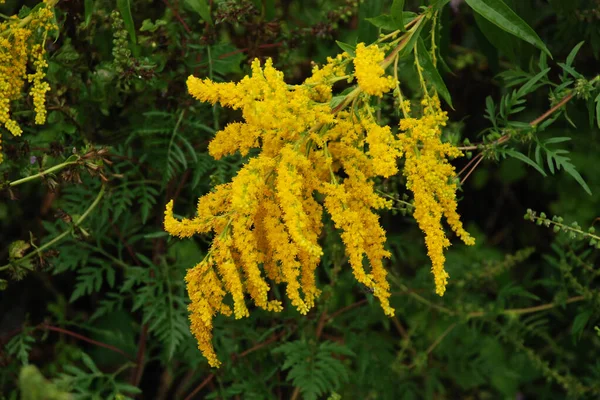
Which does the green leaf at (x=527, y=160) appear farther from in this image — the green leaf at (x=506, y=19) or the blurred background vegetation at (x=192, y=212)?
the green leaf at (x=506, y=19)

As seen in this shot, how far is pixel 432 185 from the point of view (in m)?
2.07

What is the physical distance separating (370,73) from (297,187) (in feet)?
1.21

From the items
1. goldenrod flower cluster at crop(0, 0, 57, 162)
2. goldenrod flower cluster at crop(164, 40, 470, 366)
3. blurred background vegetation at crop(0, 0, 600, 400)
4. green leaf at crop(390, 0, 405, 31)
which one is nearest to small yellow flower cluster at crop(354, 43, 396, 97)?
goldenrod flower cluster at crop(164, 40, 470, 366)

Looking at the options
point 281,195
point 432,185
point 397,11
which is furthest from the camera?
point 397,11

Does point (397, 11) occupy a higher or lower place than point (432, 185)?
higher

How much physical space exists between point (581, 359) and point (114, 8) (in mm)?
2949

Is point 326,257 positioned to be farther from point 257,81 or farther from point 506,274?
point 506,274

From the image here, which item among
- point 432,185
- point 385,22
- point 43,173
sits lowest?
point 43,173

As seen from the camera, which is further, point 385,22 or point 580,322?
point 580,322

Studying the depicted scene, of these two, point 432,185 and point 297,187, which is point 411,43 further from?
point 297,187

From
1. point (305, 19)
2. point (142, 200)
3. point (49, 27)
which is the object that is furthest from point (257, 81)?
point (305, 19)

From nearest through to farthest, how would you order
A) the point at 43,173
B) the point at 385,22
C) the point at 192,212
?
the point at 385,22
the point at 43,173
the point at 192,212

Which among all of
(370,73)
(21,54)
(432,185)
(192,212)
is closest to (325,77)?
(370,73)

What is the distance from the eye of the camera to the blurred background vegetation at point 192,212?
274 cm
